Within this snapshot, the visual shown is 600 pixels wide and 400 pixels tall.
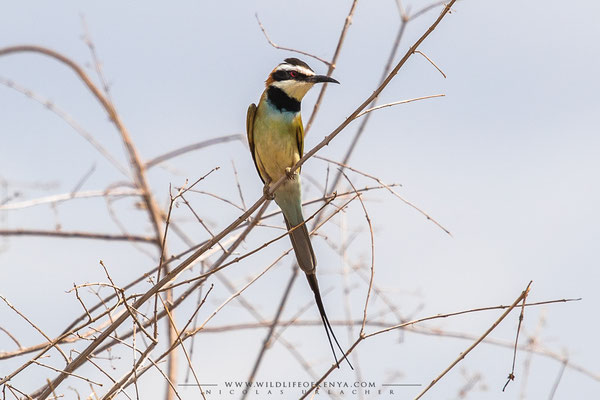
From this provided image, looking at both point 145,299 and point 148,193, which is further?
point 148,193

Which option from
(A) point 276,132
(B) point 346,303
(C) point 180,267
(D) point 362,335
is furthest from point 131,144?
(D) point 362,335

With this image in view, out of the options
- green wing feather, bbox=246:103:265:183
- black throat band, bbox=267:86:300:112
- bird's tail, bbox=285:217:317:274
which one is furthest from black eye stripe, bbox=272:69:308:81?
bird's tail, bbox=285:217:317:274

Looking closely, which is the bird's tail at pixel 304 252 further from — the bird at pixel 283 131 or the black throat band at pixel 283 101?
the black throat band at pixel 283 101

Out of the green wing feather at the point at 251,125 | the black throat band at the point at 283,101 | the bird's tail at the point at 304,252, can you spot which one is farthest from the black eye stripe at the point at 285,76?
the bird's tail at the point at 304,252

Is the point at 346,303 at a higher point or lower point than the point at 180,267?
higher

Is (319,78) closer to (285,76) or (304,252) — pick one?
(285,76)

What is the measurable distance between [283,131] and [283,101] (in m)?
0.22

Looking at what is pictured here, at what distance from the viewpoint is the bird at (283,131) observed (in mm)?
4660

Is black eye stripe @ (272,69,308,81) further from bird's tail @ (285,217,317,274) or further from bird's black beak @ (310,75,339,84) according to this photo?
bird's tail @ (285,217,317,274)

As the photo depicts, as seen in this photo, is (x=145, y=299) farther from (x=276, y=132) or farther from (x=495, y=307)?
(x=276, y=132)

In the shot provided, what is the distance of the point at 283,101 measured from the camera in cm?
493

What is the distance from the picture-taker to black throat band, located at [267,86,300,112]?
492 cm

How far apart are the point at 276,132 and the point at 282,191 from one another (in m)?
0.39

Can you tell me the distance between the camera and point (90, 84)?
5.17 meters
